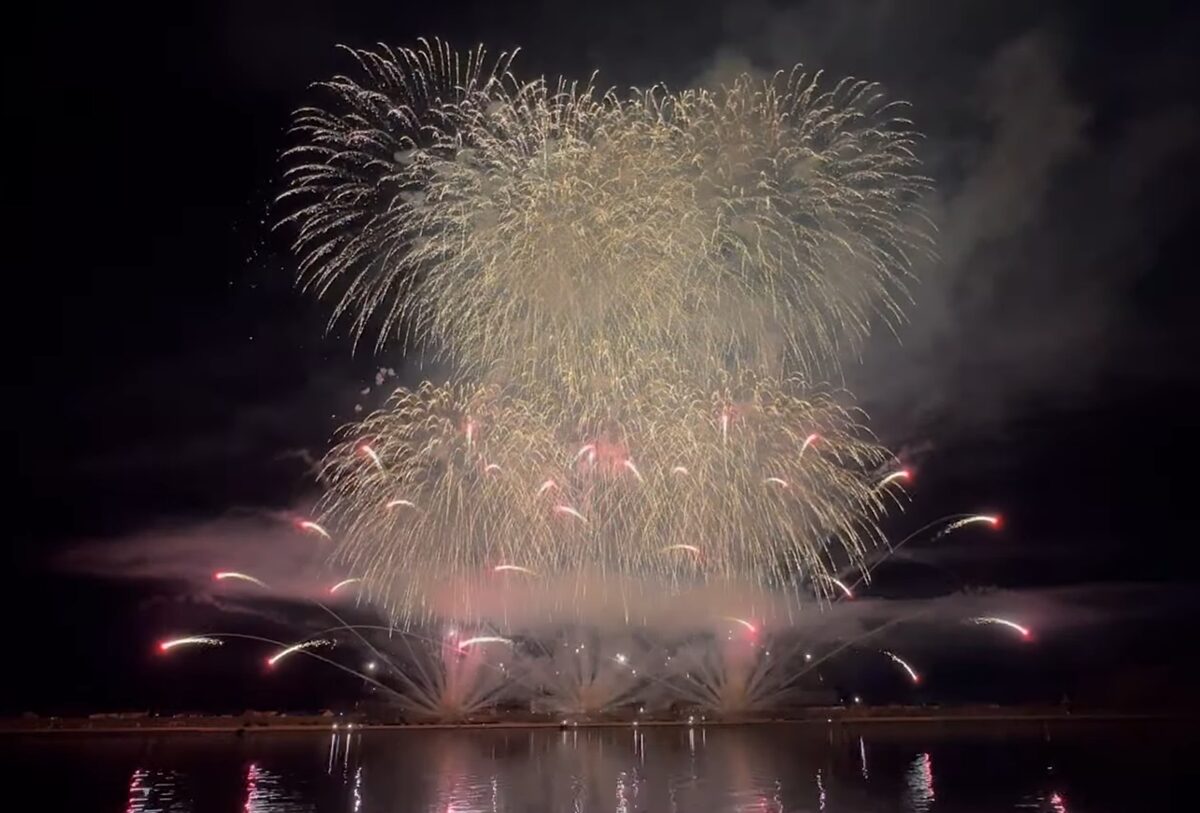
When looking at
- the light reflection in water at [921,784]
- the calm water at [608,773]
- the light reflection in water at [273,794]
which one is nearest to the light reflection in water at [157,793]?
the calm water at [608,773]

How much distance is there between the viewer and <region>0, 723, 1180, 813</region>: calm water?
27.1 metres

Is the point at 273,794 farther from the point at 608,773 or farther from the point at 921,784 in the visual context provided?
the point at 921,784

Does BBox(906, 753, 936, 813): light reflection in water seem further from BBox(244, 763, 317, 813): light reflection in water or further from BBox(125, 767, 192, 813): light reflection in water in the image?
BBox(125, 767, 192, 813): light reflection in water

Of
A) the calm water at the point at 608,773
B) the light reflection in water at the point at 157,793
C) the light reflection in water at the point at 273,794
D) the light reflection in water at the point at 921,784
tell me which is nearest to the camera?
the light reflection in water at the point at 921,784

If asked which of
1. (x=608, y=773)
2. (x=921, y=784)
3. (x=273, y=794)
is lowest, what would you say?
(x=921, y=784)

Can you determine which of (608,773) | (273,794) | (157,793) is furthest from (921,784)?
(157,793)

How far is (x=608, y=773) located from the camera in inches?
1403

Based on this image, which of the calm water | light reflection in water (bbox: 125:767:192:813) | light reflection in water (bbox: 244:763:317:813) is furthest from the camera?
light reflection in water (bbox: 125:767:192:813)

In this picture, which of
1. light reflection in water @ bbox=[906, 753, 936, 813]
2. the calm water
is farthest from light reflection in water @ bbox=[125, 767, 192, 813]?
light reflection in water @ bbox=[906, 753, 936, 813]

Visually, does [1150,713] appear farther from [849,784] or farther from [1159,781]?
[849,784]

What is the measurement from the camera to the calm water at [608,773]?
27.1m

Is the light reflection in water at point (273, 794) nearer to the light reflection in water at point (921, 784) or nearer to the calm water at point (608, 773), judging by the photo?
the calm water at point (608, 773)

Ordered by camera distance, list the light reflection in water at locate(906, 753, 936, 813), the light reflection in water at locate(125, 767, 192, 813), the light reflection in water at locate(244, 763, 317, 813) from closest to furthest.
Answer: the light reflection in water at locate(906, 753, 936, 813) → the light reflection in water at locate(244, 763, 317, 813) → the light reflection in water at locate(125, 767, 192, 813)

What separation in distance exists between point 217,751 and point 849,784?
35451 mm
